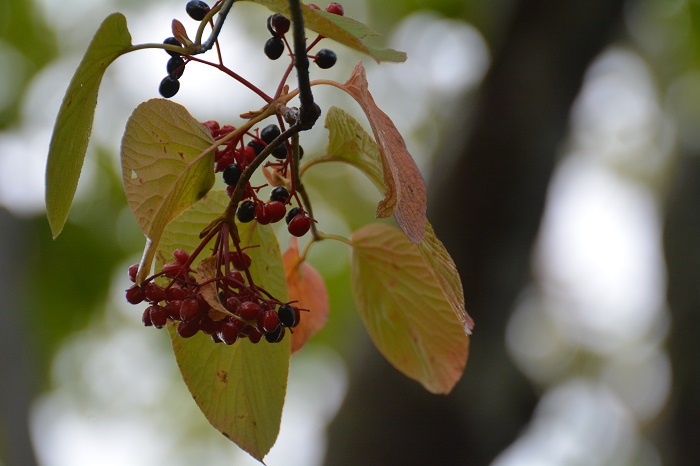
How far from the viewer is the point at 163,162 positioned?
68 centimetres

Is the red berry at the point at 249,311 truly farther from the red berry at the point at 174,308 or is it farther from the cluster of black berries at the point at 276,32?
the cluster of black berries at the point at 276,32

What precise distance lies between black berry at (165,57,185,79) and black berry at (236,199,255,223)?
14 cm

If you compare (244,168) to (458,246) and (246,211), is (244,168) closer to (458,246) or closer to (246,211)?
(246,211)

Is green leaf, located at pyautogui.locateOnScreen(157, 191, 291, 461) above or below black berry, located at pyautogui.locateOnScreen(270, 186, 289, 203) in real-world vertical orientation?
below

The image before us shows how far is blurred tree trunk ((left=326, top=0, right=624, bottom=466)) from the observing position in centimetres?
321

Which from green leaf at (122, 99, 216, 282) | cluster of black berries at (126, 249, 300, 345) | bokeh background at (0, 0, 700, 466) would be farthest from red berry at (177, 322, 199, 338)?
bokeh background at (0, 0, 700, 466)

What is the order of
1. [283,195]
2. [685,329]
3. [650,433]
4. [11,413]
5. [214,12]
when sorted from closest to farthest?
1. [214,12]
2. [283,195]
3. [11,413]
4. [685,329]
5. [650,433]

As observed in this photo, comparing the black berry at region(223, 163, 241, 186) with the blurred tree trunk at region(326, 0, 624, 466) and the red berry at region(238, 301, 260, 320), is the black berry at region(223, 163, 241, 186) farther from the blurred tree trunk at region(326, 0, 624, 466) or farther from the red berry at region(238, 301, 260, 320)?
the blurred tree trunk at region(326, 0, 624, 466)

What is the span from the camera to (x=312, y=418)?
668cm

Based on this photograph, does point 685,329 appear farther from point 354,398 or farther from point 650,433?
point 354,398

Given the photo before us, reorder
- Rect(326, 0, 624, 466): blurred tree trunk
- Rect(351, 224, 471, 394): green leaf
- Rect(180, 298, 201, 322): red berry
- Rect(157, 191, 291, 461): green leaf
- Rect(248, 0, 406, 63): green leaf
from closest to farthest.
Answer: Rect(248, 0, 406, 63): green leaf < Rect(180, 298, 201, 322): red berry < Rect(157, 191, 291, 461): green leaf < Rect(351, 224, 471, 394): green leaf < Rect(326, 0, 624, 466): blurred tree trunk

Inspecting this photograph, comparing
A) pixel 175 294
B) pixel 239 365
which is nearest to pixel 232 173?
pixel 175 294

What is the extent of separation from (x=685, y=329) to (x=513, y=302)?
936 mm

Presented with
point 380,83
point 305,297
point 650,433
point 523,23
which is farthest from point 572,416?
point 305,297
